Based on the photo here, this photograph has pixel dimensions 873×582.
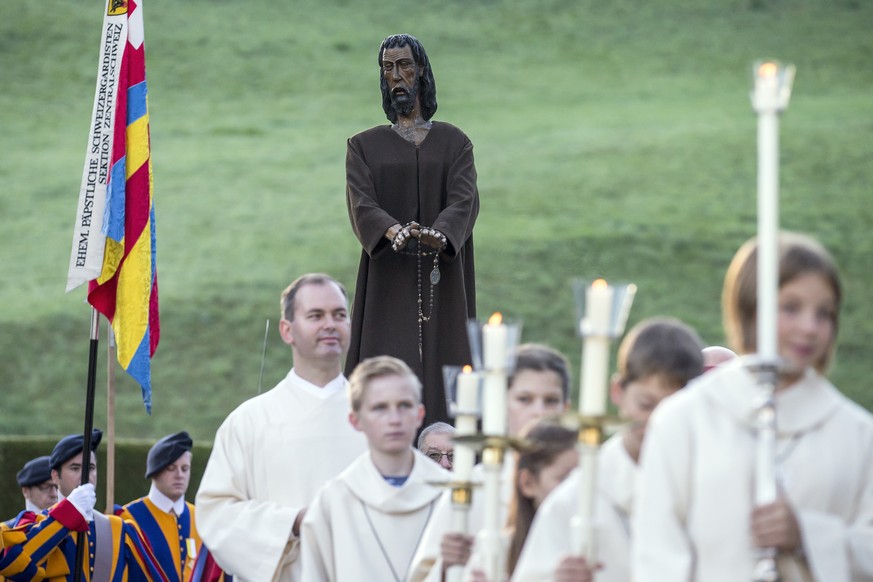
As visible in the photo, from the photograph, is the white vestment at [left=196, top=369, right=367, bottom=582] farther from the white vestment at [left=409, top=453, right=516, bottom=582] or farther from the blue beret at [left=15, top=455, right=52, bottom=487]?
the blue beret at [left=15, top=455, right=52, bottom=487]

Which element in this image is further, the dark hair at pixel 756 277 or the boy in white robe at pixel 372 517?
the boy in white robe at pixel 372 517

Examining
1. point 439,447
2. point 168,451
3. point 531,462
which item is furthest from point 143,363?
point 531,462

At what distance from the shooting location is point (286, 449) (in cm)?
691

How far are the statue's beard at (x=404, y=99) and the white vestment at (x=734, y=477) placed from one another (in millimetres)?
5065

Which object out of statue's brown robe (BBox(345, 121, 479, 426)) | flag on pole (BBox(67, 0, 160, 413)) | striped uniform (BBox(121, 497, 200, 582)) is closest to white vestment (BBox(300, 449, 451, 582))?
statue's brown robe (BBox(345, 121, 479, 426))

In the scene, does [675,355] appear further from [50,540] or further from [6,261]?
[6,261]

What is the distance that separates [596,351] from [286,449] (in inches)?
129

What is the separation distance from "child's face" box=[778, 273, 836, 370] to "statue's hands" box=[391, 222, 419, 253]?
449 centimetres

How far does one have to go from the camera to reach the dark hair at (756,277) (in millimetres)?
3922

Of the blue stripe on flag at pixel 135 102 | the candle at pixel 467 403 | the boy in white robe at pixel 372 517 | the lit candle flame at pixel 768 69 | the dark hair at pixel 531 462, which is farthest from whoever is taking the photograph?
the blue stripe on flag at pixel 135 102

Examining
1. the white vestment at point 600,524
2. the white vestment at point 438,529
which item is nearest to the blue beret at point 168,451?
the white vestment at point 438,529

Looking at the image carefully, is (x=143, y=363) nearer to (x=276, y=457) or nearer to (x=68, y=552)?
(x=68, y=552)

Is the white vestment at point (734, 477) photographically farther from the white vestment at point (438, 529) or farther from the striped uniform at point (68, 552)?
the striped uniform at point (68, 552)

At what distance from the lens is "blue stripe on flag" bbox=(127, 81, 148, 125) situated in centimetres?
938
